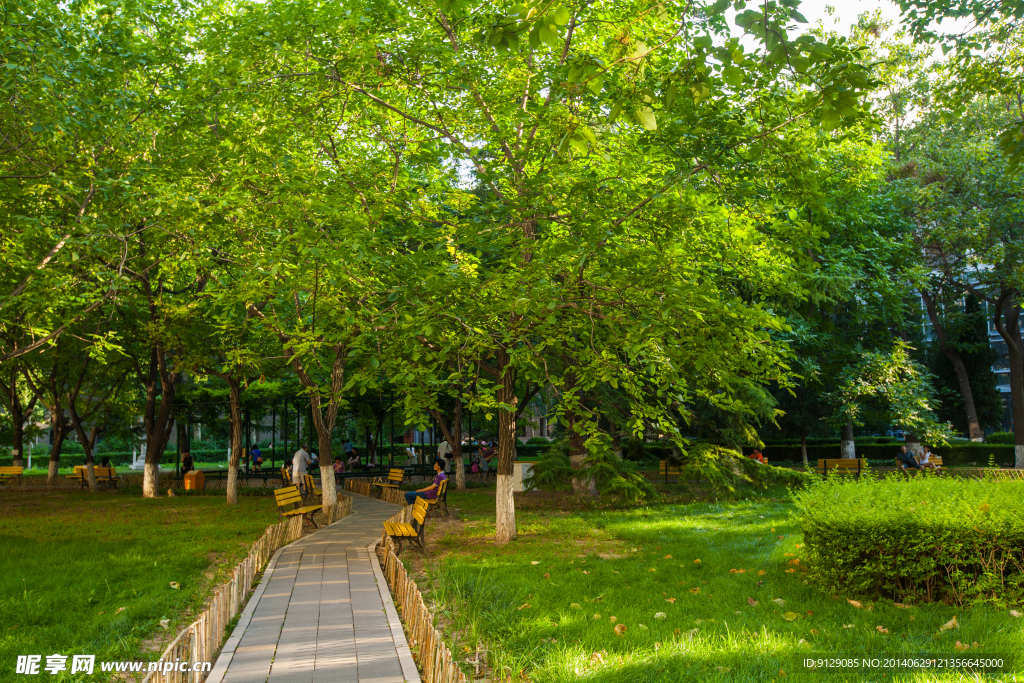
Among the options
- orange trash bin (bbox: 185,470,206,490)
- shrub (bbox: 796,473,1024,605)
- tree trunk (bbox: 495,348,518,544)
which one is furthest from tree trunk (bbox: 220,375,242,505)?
shrub (bbox: 796,473,1024,605)

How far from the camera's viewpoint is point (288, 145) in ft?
44.9

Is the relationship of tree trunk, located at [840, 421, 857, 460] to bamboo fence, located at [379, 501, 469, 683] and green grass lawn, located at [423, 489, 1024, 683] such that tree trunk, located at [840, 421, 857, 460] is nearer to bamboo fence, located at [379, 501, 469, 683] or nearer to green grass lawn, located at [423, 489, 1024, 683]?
green grass lawn, located at [423, 489, 1024, 683]

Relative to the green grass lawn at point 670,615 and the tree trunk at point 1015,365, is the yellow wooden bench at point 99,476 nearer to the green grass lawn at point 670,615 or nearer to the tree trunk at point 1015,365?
the green grass lawn at point 670,615

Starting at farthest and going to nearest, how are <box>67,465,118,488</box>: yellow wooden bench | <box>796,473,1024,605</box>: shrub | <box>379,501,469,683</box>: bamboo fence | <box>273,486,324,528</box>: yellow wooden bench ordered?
<box>67,465,118,488</box>: yellow wooden bench → <box>273,486,324,528</box>: yellow wooden bench → <box>796,473,1024,605</box>: shrub → <box>379,501,469,683</box>: bamboo fence

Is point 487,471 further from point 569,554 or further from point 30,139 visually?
point 30,139

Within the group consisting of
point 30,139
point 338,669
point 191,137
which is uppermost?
point 191,137

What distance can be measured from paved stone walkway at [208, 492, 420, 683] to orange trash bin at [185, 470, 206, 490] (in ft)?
47.3

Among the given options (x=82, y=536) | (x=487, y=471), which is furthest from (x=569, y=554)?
(x=487, y=471)

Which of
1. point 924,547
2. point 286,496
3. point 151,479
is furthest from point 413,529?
point 151,479

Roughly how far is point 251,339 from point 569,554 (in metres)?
12.7

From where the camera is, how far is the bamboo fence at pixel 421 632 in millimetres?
4875

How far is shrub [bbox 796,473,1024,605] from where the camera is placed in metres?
7.20

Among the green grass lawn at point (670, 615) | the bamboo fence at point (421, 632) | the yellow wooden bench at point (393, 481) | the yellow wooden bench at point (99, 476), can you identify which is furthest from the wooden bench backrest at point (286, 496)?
the yellow wooden bench at point (99, 476)

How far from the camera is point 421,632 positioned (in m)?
6.16
